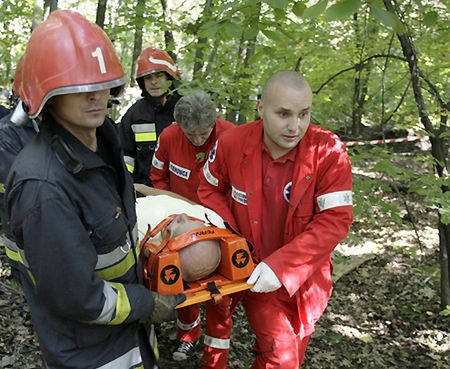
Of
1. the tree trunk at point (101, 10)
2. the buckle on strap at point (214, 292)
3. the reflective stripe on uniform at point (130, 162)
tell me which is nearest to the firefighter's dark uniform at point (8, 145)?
the buckle on strap at point (214, 292)

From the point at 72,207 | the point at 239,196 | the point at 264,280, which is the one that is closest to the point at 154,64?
the point at 239,196

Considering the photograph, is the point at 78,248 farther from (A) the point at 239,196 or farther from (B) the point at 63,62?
(A) the point at 239,196

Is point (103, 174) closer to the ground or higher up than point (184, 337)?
higher up

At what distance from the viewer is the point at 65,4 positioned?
20656mm

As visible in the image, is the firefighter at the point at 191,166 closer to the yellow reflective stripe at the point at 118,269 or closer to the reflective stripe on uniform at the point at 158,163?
the reflective stripe on uniform at the point at 158,163

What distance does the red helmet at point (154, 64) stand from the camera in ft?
14.5

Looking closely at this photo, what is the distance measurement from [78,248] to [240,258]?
1.04 meters

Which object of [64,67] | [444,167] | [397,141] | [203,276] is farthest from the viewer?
[397,141]

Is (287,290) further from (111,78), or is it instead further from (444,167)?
(444,167)

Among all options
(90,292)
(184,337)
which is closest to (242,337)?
(184,337)

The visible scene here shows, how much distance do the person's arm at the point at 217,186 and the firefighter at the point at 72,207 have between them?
97 cm

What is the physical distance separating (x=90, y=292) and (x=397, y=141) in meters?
10.6

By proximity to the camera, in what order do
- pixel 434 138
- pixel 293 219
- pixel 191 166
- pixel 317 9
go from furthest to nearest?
pixel 434 138 → pixel 191 166 → pixel 293 219 → pixel 317 9

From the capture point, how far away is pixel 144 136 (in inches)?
173
